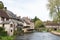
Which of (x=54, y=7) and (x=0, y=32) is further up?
(x=54, y=7)

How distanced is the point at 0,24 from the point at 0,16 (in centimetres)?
296

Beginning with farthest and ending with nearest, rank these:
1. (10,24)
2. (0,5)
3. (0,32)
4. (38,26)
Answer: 1. (38,26)
2. (0,5)
3. (10,24)
4. (0,32)

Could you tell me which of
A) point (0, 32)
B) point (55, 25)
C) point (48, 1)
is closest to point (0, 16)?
point (0, 32)

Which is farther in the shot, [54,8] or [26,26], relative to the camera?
[26,26]

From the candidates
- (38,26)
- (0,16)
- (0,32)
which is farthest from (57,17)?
(38,26)

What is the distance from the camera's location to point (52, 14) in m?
76.8

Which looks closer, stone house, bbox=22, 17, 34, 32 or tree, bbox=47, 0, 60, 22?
tree, bbox=47, 0, 60, 22

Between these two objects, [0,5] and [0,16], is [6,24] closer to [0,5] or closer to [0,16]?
[0,16]

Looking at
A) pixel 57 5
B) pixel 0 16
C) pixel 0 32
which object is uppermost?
→ pixel 57 5

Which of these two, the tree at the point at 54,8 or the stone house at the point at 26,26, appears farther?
the stone house at the point at 26,26

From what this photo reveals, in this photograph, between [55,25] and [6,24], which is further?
[55,25]

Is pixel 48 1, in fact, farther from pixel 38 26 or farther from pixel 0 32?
pixel 38 26

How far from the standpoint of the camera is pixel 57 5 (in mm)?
75938

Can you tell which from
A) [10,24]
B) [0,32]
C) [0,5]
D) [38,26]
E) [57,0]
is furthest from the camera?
[38,26]
